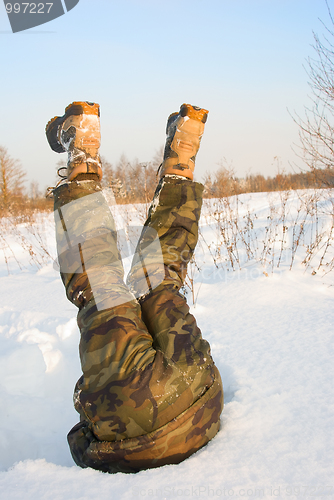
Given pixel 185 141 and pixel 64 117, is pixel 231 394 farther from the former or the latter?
pixel 64 117

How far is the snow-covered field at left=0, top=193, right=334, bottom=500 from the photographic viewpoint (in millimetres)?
779

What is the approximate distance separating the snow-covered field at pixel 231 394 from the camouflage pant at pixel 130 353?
0.09 m

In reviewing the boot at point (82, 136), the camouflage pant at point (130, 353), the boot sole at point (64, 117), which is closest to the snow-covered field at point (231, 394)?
the camouflage pant at point (130, 353)

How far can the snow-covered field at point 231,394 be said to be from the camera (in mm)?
779

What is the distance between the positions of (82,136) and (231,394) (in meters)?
1.39

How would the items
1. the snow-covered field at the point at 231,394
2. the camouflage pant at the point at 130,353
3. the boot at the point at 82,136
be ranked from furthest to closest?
1. the boot at the point at 82,136
2. the camouflage pant at the point at 130,353
3. the snow-covered field at the point at 231,394

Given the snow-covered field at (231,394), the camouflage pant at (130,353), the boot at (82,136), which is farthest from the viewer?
the boot at (82,136)

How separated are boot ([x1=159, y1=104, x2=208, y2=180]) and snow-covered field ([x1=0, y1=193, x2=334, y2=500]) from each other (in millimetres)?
1016

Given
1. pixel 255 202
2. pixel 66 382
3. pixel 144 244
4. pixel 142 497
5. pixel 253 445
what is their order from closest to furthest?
pixel 142 497 < pixel 253 445 < pixel 144 244 < pixel 66 382 < pixel 255 202

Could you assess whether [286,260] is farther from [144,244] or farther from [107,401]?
[107,401]

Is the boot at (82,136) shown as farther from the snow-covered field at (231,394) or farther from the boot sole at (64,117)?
the snow-covered field at (231,394)

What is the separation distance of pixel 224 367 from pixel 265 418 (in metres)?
0.49

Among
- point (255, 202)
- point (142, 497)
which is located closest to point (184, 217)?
point (142, 497)

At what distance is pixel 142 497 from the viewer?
29.1 inches
